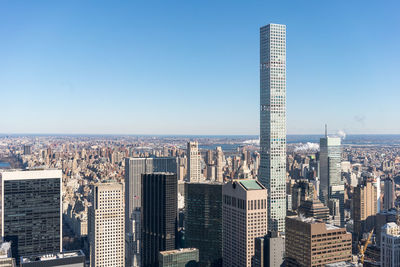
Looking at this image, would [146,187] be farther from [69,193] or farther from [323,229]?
[69,193]

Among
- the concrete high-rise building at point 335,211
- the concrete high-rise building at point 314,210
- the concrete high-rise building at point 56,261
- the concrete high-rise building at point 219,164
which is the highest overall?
the concrete high-rise building at point 219,164

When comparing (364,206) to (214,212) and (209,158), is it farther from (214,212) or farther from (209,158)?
(209,158)

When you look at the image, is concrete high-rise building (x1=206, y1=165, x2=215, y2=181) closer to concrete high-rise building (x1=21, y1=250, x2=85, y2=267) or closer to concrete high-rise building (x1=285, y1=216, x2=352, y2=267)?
concrete high-rise building (x1=285, y1=216, x2=352, y2=267)

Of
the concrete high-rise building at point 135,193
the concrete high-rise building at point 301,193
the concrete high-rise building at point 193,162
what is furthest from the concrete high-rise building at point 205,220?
the concrete high-rise building at point 193,162

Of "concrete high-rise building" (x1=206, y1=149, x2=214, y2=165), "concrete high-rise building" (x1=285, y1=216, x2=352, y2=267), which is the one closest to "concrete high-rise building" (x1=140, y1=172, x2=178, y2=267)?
"concrete high-rise building" (x1=285, y1=216, x2=352, y2=267)

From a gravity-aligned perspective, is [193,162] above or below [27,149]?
below

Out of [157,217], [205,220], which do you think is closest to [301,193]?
[205,220]

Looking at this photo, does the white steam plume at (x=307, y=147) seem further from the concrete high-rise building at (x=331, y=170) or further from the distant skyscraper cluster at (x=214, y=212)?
the distant skyscraper cluster at (x=214, y=212)
